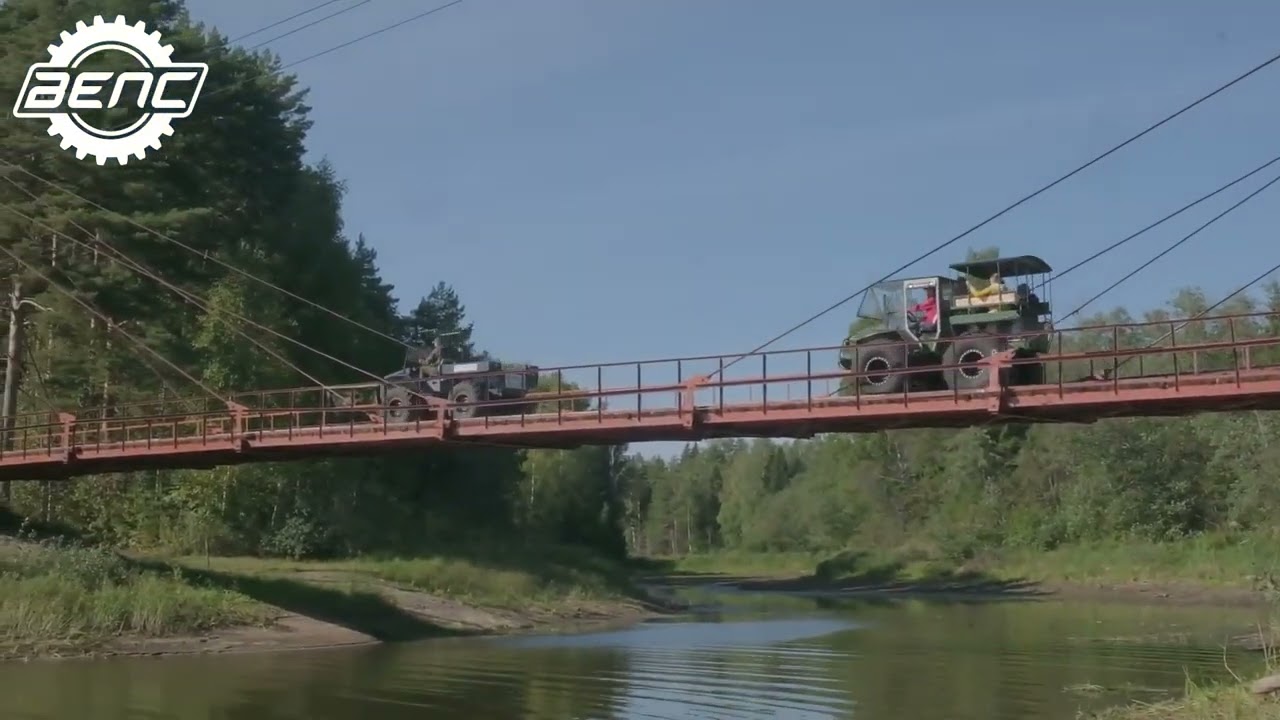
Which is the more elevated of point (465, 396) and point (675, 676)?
point (465, 396)

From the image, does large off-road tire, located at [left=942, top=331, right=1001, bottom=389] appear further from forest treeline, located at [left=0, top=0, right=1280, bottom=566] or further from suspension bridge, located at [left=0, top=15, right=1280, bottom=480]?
forest treeline, located at [left=0, top=0, right=1280, bottom=566]

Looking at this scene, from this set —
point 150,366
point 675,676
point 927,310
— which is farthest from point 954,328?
point 150,366

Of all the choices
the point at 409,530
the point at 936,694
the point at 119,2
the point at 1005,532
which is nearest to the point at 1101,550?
the point at 1005,532

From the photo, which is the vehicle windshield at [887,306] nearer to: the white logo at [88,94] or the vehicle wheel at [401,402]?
the vehicle wheel at [401,402]

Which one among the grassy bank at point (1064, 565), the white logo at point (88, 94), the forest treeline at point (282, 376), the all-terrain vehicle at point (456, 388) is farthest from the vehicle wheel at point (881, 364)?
the white logo at point (88, 94)

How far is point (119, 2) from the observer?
54000 millimetres

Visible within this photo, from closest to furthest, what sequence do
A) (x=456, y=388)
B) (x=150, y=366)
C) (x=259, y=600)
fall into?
(x=456, y=388)
(x=259, y=600)
(x=150, y=366)

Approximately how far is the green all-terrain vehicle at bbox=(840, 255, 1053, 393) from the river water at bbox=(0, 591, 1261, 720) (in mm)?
6420

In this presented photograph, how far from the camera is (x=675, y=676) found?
101 feet

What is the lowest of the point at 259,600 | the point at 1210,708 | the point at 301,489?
the point at 1210,708

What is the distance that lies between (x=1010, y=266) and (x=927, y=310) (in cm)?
208

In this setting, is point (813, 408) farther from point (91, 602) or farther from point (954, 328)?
point (91, 602)

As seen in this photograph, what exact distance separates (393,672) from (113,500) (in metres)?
23.7

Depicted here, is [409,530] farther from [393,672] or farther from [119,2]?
[393,672]
